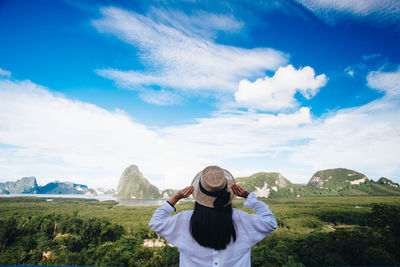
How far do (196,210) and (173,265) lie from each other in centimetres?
561

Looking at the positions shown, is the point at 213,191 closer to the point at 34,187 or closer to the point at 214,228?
the point at 214,228

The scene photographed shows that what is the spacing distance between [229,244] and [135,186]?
424ft

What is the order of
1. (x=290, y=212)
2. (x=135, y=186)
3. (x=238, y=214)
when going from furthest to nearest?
(x=135, y=186)
(x=290, y=212)
(x=238, y=214)

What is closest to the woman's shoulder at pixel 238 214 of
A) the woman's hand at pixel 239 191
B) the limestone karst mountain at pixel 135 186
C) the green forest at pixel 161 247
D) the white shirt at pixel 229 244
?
the white shirt at pixel 229 244

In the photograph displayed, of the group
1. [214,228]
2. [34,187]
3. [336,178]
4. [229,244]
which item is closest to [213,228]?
[214,228]

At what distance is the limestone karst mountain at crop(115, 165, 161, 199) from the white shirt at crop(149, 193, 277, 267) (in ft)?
412

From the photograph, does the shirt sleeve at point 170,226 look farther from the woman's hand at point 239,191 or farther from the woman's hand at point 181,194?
the woman's hand at point 239,191

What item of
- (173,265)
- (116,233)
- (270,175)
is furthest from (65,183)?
(173,265)

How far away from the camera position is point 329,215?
2495 cm

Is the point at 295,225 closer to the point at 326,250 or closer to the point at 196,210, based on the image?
the point at 326,250

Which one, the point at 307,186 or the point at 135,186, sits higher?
the point at 307,186

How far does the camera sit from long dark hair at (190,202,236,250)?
89 cm

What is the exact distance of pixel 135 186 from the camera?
118812 millimetres

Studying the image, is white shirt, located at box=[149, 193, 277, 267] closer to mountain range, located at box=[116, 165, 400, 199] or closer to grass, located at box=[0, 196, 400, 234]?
grass, located at box=[0, 196, 400, 234]
